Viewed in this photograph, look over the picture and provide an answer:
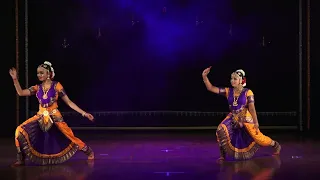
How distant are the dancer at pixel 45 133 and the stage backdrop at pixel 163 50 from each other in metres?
3.55

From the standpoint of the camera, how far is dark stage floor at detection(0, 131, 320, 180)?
4.75 meters

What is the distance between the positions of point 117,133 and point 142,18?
1983 mm

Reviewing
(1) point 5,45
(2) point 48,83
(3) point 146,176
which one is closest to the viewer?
(3) point 146,176

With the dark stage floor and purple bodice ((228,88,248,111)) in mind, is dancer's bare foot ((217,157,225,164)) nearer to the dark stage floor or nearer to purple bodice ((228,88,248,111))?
the dark stage floor

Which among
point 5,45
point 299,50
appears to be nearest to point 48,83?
point 5,45

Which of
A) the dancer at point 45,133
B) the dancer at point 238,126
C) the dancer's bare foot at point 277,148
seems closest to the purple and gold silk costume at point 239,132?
the dancer at point 238,126

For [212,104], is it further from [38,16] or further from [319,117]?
[38,16]

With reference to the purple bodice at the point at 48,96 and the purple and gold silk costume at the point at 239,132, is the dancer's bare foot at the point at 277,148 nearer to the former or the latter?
the purple and gold silk costume at the point at 239,132

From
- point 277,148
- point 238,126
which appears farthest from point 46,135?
point 277,148

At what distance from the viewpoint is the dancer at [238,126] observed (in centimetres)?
566

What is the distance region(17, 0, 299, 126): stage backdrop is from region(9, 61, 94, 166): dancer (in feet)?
11.7

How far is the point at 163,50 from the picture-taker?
359 inches

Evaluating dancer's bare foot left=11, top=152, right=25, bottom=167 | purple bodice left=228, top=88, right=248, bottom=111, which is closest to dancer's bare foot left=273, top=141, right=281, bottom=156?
purple bodice left=228, top=88, right=248, bottom=111

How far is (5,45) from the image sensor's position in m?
8.57
